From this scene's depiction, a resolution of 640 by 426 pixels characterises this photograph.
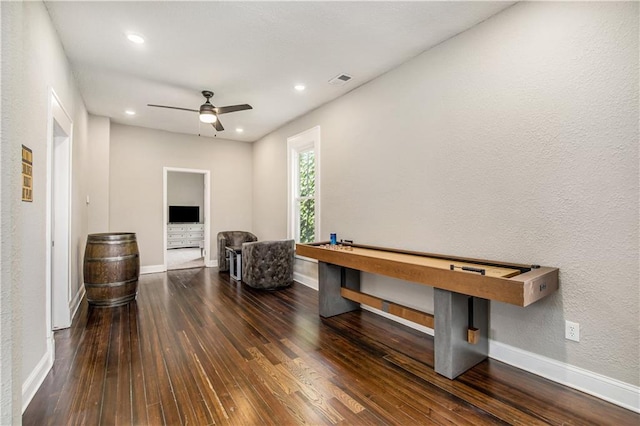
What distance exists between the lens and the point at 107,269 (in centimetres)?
375

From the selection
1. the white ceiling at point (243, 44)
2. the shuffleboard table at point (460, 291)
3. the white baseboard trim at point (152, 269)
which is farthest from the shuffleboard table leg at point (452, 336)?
the white baseboard trim at point (152, 269)

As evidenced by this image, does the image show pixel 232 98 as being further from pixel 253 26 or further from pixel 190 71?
pixel 253 26

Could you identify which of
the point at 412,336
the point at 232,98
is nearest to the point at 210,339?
the point at 412,336

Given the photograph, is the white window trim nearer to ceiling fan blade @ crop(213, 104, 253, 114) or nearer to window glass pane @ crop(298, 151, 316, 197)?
window glass pane @ crop(298, 151, 316, 197)

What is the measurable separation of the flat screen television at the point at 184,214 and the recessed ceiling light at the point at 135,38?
7.38 m

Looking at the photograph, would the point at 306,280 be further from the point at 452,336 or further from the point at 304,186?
the point at 452,336

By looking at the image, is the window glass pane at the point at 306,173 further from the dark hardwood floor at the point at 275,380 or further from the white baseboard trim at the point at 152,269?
the white baseboard trim at the point at 152,269

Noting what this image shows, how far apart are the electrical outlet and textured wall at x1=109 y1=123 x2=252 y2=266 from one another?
20.0 ft

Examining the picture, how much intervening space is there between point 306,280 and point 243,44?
354cm

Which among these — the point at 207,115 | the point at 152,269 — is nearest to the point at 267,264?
the point at 207,115

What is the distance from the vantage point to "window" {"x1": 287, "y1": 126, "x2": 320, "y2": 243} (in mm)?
4742

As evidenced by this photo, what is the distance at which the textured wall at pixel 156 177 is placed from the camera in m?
5.71

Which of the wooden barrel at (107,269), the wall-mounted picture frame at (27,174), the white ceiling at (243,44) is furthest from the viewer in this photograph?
the wooden barrel at (107,269)

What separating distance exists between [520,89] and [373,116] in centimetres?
163
